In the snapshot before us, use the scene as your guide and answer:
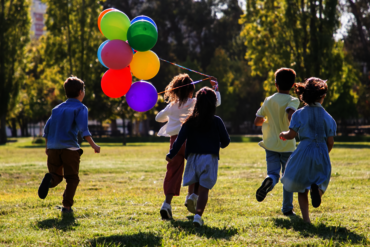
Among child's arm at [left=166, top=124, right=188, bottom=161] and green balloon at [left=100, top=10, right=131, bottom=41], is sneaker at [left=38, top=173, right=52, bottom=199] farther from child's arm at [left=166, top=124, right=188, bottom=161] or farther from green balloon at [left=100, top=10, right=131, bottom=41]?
green balloon at [left=100, top=10, right=131, bottom=41]

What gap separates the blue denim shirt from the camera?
17.6ft

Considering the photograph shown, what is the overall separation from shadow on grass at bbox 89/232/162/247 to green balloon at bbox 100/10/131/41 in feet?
10.2

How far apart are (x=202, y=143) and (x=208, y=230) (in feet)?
3.25

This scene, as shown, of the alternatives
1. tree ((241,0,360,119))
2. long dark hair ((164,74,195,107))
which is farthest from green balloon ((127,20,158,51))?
tree ((241,0,360,119))

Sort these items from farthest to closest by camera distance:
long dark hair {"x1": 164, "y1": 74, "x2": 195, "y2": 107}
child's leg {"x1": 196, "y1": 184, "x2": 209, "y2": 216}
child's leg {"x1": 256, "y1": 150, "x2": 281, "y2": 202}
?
long dark hair {"x1": 164, "y1": 74, "x2": 195, "y2": 107} < child's leg {"x1": 256, "y1": 150, "x2": 281, "y2": 202} < child's leg {"x1": 196, "y1": 184, "x2": 209, "y2": 216}

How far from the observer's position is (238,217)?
17.0 ft

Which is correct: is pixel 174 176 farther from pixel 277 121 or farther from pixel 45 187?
pixel 45 187

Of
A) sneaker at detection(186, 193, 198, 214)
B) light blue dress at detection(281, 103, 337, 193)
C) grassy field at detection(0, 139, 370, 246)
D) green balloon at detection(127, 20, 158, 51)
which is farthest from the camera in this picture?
green balloon at detection(127, 20, 158, 51)

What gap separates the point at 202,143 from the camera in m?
4.83

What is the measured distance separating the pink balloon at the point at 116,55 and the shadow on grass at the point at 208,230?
7.87ft

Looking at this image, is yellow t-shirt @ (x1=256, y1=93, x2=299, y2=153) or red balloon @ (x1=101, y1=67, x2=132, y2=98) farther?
red balloon @ (x1=101, y1=67, x2=132, y2=98)

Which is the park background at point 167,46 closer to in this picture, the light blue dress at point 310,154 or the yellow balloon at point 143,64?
the yellow balloon at point 143,64

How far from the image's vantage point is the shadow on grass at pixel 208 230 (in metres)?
4.25

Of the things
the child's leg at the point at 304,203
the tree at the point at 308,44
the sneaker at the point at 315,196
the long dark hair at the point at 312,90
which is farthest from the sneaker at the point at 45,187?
the tree at the point at 308,44
